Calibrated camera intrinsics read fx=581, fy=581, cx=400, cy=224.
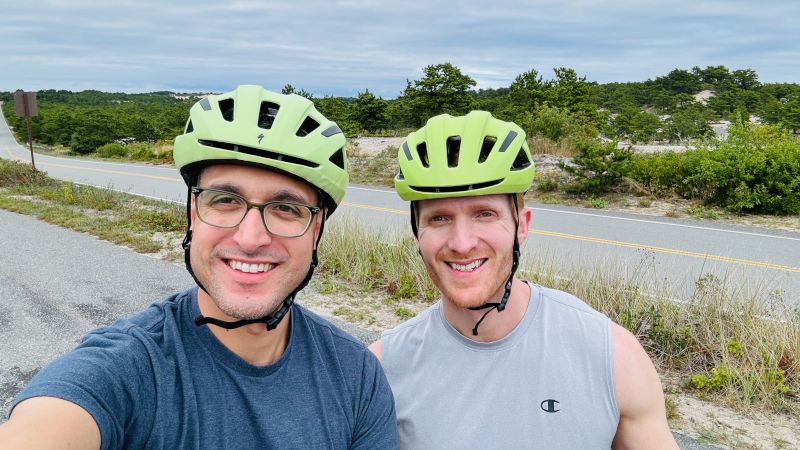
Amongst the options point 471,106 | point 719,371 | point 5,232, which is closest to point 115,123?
point 471,106

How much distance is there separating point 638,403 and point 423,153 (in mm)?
1228

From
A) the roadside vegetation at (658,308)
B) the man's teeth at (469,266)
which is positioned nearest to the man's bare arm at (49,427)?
the man's teeth at (469,266)

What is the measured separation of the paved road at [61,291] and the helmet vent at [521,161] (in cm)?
250

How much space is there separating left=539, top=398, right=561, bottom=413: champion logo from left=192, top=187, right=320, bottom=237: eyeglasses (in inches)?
38.3

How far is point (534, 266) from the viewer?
646 centimetres

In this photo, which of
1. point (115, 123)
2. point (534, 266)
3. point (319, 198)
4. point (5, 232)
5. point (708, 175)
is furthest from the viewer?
point (115, 123)

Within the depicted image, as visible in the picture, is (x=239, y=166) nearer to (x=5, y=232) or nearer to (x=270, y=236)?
(x=270, y=236)

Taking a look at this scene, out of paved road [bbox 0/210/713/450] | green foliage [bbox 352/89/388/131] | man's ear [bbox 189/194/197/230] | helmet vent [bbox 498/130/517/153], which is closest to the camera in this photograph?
man's ear [bbox 189/194/197/230]

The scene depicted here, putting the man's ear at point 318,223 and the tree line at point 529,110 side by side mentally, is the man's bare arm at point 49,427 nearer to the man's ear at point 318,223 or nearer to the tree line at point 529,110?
the man's ear at point 318,223

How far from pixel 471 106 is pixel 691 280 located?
29274 mm

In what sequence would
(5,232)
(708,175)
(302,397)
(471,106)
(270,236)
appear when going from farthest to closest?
(471,106) < (708,175) < (5,232) < (270,236) < (302,397)

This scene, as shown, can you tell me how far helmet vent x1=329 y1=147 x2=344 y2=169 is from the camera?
2211 mm

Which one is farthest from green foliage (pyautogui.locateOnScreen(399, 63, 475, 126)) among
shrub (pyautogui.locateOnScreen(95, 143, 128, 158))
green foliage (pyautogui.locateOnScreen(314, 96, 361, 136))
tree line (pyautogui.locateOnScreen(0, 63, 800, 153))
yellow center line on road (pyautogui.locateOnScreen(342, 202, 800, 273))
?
yellow center line on road (pyautogui.locateOnScreen(342, 202, 800, 273))

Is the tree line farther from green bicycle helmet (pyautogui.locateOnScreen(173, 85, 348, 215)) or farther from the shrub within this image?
green bicycle helmet (pyautogui.locateOnScreen(173, 85, 348, 215))
